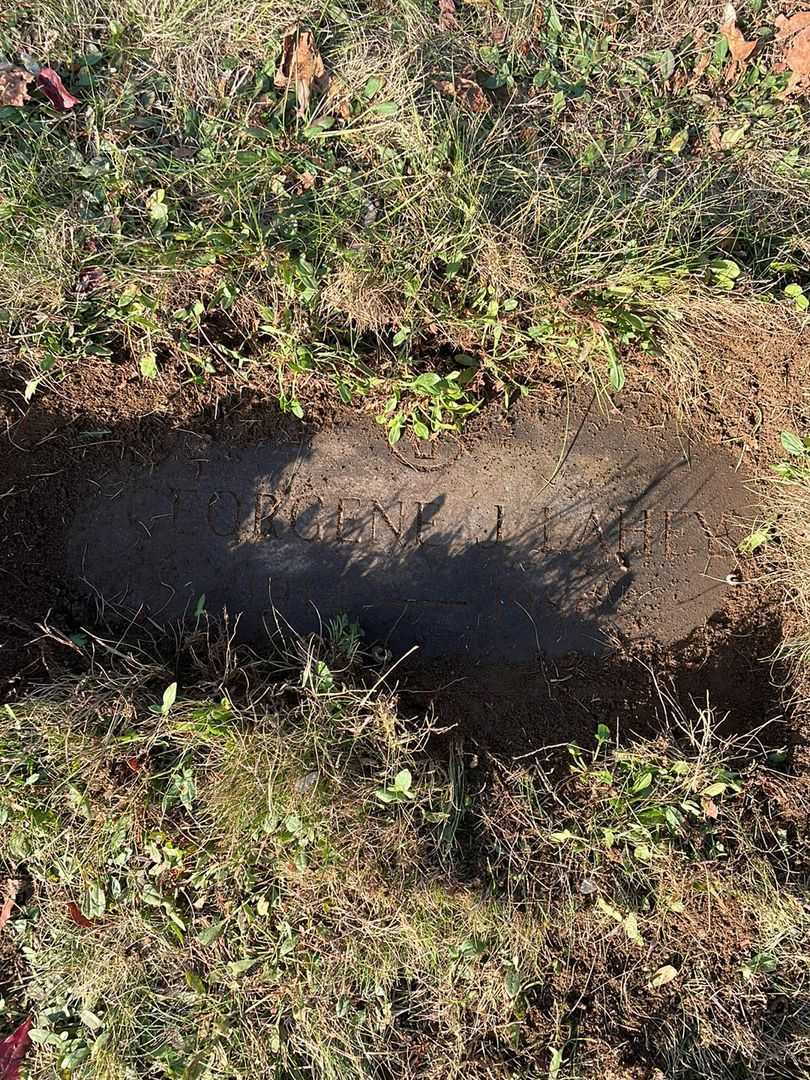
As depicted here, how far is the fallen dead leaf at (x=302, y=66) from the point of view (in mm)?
2193

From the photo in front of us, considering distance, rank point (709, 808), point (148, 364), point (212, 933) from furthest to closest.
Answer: point (148, 364) → point (709, 808) → point (212, 933)

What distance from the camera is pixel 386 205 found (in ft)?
7.20

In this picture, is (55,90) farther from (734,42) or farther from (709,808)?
(709,808)

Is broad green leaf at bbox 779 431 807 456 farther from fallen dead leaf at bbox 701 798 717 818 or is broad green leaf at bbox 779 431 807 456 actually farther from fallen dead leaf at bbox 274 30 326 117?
fallen dead leaf at bbox 274 30 326 117

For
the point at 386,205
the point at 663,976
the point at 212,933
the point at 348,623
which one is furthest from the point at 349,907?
the point at 386,205

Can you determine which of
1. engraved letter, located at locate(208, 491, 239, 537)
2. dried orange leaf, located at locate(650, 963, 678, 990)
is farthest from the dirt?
dried orange leaf, located at locate(650, 963, 678, 990)

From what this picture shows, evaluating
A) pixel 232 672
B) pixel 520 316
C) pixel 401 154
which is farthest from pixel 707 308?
pixel 232 672

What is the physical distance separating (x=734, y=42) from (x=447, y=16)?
1043 millimetres

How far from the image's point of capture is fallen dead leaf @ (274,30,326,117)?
219 centimetres

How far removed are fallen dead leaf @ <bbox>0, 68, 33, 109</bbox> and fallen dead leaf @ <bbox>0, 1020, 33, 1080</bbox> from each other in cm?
308

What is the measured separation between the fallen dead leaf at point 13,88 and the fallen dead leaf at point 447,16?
1452 mm

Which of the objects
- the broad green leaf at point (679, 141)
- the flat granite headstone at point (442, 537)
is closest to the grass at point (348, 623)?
the broad green leaf at point (679, 141)

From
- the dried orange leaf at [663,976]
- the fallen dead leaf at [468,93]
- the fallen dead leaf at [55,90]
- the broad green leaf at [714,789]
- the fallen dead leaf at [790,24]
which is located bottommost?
the dried orange leaf at [663,976]

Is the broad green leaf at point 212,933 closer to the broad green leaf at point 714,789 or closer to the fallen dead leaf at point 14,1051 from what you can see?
the fallen dead leaf at point 14,1051
